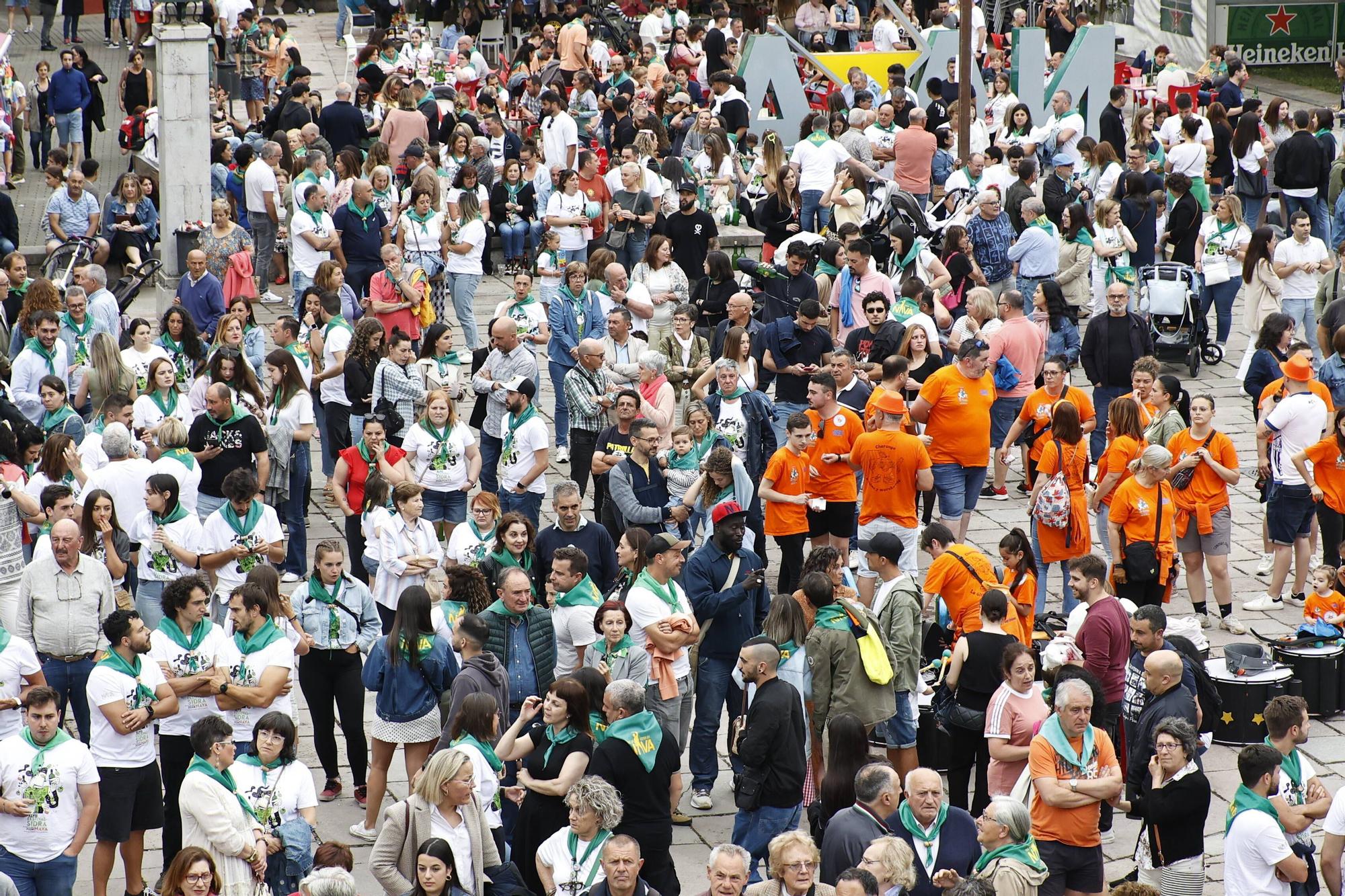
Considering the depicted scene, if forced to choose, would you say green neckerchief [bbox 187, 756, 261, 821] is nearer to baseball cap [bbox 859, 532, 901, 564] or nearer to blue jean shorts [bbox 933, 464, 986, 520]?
baseball cap [bbox 859, 532, 901, 564]

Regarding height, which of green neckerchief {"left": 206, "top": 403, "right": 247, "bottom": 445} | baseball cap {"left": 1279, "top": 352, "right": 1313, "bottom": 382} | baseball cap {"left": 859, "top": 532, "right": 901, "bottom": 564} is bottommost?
baseball cap {"left": 859, "top": 532, "right": 901, "bottom": 564}

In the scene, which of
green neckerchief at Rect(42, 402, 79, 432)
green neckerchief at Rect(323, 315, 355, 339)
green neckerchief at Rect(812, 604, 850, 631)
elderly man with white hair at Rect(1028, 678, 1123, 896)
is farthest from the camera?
green neckerchief at Rect(323, 315, 355, 339)

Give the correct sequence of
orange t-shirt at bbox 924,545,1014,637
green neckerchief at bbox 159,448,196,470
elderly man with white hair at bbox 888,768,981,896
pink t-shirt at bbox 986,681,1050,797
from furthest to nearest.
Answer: green neckerchief at bbox 159,448,196,470 → orange t-shirt at bbox 924,545,1014,637 → pink t-shirt at bbox 986,681,1050,797 → elderly man with white hair at bbox 888,768,981,896

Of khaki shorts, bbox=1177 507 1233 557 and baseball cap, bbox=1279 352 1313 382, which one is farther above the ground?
baseball cap, bbox=1279 352 1313 382

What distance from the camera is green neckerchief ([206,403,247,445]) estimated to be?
1118 cm

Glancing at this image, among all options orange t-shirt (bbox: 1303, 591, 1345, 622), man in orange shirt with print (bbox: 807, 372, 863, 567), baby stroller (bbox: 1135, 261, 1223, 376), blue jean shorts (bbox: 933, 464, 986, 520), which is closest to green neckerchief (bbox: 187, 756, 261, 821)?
man in orange shirt with print (bbox: 807, 372, 863, 567)

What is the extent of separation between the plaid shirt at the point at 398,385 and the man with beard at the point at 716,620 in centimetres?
326

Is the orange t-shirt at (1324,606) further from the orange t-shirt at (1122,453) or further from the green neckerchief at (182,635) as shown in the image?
the green neckerchief at (182,635)

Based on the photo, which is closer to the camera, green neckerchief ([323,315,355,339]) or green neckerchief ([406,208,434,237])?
green neckerchief ([323,315,355,339])

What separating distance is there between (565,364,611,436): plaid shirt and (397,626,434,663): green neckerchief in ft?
11.6

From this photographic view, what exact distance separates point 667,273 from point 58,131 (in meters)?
12.1

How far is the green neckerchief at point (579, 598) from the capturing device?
9.15 meters

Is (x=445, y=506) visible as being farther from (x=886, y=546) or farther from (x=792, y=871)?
(x=792, y=871)

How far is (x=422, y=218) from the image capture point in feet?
51.4
